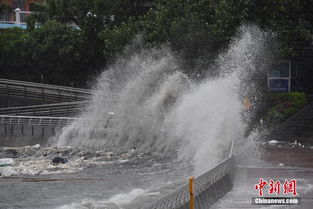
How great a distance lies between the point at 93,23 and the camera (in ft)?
152

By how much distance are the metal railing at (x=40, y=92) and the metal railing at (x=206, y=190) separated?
27197 mm

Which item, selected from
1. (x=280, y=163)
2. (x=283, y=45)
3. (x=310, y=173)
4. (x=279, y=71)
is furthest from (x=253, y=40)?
(x=310, y=173)

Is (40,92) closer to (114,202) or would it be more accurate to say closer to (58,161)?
(58,161)

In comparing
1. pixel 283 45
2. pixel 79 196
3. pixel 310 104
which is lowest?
Result: pixel 79 196

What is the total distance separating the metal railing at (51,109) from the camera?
4347cm

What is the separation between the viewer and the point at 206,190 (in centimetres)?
1519

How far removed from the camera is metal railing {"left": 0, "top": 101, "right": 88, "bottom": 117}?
4347 cm

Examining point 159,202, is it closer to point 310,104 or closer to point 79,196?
point 79,196

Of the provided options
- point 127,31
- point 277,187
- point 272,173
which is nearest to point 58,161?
point 272,173

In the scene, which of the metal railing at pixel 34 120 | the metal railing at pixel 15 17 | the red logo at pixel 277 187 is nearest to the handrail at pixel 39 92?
the metal railing at pixel 34 120

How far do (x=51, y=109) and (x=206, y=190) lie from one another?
99.2ft

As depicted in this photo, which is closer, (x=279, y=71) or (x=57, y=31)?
(x=279, y=71)

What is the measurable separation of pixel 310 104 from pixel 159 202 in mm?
22284

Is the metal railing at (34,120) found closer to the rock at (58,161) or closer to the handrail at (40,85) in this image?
the handrail at (40,85)
